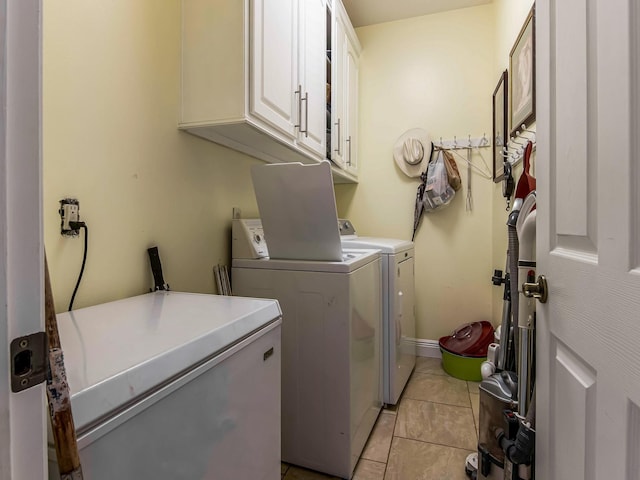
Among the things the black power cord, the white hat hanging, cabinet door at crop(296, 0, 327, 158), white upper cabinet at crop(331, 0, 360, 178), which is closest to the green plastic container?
the white hat hanging

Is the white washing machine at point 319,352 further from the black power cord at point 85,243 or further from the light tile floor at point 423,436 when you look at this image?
the black power cord at point 85,243

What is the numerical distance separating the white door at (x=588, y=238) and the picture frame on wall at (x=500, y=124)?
1.38 metres

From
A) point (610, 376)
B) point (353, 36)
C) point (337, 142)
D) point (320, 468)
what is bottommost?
point (320, 468)

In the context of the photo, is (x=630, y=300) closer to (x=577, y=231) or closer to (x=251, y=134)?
(x=577, y=231)

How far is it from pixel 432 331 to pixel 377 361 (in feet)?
3.78

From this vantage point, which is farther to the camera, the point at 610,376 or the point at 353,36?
the point at 353,36

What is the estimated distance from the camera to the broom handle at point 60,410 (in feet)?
1.42

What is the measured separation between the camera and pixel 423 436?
1.88 metres

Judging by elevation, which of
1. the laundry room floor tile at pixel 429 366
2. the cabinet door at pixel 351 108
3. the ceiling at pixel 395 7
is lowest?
the laundry room floor tile at pixel 429 366

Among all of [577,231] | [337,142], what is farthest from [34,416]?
[337,142]

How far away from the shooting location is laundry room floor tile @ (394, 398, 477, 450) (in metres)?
1.85

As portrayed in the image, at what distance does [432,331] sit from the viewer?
2967mm

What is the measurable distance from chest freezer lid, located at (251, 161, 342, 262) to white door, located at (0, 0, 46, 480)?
112 centimetres

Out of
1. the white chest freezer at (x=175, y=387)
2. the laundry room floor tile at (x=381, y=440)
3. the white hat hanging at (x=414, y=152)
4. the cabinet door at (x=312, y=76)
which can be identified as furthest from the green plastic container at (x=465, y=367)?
the white chest freezer at (x=175, y=387)
